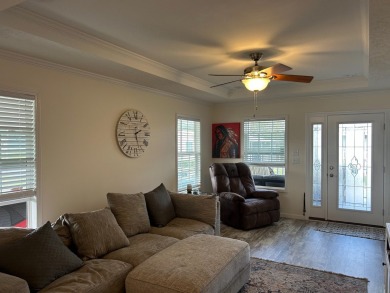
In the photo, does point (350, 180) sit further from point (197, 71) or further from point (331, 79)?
point (197, 71)

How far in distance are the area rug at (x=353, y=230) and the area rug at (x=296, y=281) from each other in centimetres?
168

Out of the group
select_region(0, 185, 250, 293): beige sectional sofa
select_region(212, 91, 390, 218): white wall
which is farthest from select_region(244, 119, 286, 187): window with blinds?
select_region(0, 185, 250, 293): beige sectional sofa

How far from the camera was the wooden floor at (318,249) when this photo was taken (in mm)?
3312

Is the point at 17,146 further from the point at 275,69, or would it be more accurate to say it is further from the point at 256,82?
the point at 275,69

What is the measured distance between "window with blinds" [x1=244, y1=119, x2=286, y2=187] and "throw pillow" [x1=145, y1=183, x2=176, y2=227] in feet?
9.08

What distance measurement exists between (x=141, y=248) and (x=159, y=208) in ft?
2.69

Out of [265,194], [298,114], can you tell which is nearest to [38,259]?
[265,194]

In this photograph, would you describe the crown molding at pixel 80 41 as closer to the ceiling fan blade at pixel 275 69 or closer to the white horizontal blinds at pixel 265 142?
Result: the ceiling fan blade at pixel 275 69

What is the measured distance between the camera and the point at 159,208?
353 cm

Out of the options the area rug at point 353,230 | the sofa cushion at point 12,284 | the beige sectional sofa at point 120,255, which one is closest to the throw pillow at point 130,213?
the beige sectional sofa at point 120,255

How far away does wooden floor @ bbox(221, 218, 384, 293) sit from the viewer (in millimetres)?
3312

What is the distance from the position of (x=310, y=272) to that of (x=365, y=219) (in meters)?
2.46

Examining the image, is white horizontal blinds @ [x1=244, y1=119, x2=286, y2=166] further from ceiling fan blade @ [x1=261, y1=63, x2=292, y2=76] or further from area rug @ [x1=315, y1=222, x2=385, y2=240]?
ceiling fan blade @ [x1=261, y1=63, x2=292, y2=76]

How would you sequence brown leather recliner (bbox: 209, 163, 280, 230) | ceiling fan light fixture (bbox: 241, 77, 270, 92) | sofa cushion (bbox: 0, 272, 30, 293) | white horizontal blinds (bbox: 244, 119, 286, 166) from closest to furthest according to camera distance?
sofa cushion (bbox: 0, 272, 30, 293), ceiling fan light fixture (bbox: 241, 77, 270, 92), brown leather recliner (bbox: 209, 163, 280, 230), white horizontal blinds (bbox: 244, 119, 286, 166)
